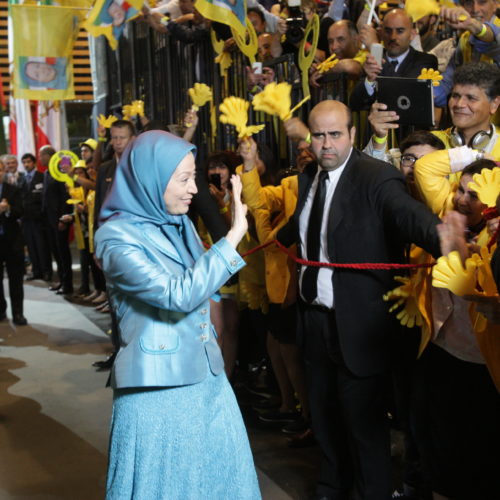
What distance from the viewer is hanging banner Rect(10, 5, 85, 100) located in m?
8.55

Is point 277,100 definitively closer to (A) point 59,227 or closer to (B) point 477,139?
(B) point 477,139

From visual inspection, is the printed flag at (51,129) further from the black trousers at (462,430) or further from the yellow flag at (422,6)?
the black trousers at (462,430)

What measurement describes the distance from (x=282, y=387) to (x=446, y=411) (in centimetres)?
193

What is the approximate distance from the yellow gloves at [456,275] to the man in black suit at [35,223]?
10005mm

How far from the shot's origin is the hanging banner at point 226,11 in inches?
214

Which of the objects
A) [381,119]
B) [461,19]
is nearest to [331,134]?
[381,119]

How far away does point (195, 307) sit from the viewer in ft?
8.06

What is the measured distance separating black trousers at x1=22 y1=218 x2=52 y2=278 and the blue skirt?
9748 millimetres

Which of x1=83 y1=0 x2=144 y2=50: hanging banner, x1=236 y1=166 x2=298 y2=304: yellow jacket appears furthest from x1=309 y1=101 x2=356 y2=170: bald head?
A: x1=83 y1=0 x2=144 y2=50: hanging banner

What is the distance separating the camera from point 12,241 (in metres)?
8.32

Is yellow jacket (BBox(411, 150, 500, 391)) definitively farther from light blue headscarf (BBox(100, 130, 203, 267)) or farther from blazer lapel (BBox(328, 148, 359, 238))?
light blue headscarf (BBox(100, 130, 203, 267))

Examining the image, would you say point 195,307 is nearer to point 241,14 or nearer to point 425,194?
point 425,194

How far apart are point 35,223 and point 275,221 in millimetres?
8209

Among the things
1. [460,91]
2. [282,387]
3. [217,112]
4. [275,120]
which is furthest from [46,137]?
[460,91]
